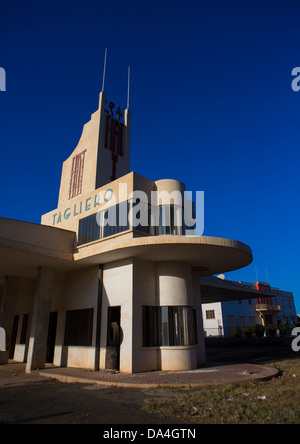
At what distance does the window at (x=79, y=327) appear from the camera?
14075mm

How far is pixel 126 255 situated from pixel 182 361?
5.04m

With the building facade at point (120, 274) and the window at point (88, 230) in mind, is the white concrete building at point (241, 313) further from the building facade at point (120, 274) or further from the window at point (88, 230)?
the window at point (88, 230)

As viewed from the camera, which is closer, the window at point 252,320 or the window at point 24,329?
the window at point 24,329

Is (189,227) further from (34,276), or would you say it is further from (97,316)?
(34,276)

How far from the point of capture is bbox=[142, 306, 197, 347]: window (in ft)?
41.3

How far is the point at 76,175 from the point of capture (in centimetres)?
1962

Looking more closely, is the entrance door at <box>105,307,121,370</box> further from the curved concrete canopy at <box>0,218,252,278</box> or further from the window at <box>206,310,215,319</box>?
the window at <box>206,310,215,319</box>

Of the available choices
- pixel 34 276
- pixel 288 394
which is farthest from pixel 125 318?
pixel 34 276

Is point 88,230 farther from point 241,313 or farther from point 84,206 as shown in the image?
point 241,313

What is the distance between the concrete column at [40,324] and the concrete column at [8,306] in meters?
3.47

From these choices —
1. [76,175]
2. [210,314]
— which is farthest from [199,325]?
[210,314]

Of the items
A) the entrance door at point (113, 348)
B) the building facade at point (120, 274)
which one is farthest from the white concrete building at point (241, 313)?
the entrance door at point (113, 348)

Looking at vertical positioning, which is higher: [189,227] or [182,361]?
[189,227]
